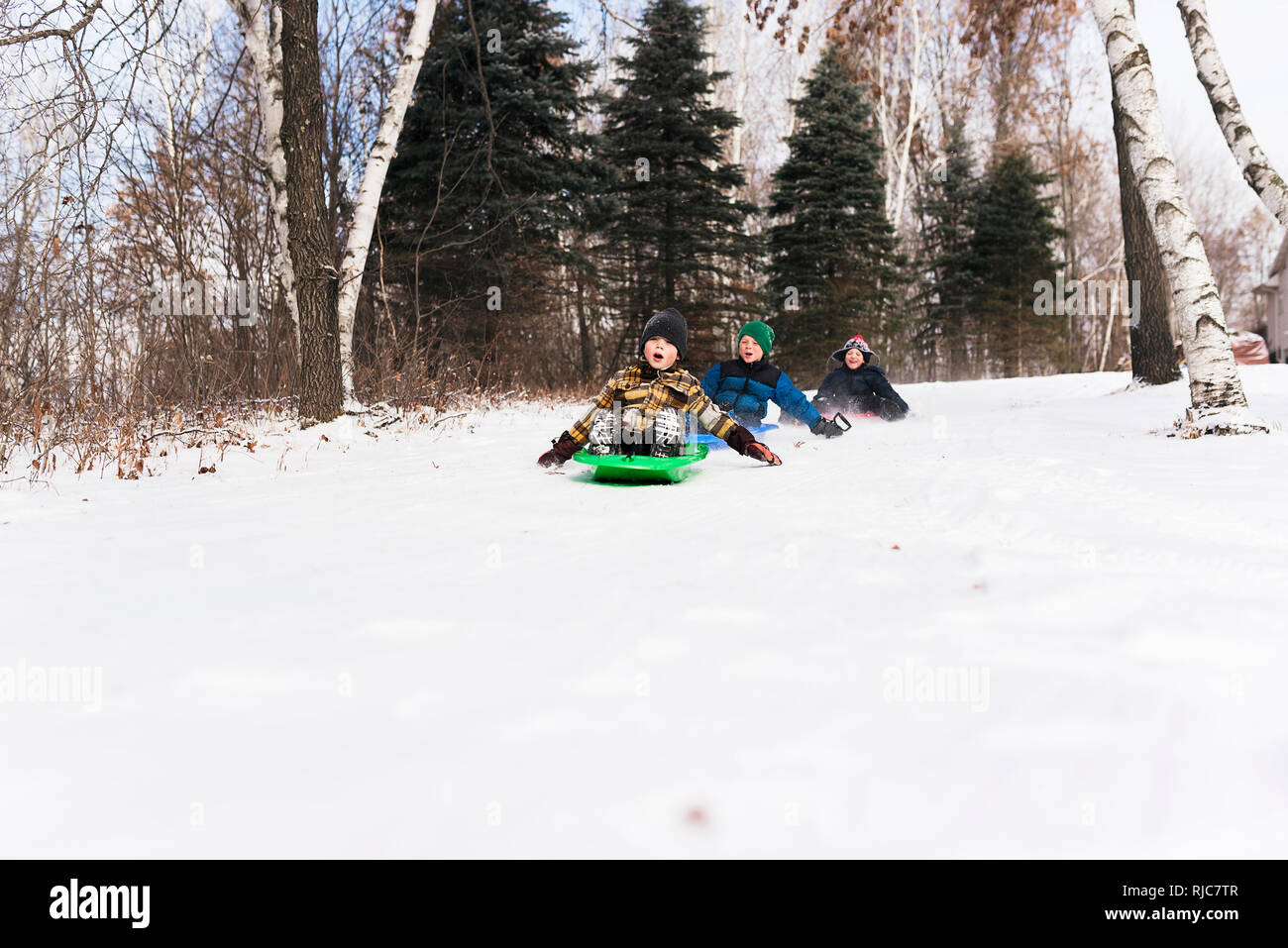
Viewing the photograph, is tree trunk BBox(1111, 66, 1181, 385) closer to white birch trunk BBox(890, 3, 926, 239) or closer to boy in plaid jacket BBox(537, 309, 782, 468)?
boy in plaid jacket BBox(537, 309, 782, 468)

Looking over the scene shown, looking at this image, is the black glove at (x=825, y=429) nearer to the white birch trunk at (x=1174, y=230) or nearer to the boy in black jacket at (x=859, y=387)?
the boy in black jacket at (x=859, y=387)

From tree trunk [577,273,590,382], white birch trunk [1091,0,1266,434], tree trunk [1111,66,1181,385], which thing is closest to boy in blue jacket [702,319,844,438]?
white birch trunk [1091,0,1266,434]

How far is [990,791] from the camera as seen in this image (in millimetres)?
1288

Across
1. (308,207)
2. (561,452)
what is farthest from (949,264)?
(561,452)

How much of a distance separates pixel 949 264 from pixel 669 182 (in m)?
11.1

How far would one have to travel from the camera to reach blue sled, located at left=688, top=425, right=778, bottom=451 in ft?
16.5

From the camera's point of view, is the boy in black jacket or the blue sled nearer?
the blue sled

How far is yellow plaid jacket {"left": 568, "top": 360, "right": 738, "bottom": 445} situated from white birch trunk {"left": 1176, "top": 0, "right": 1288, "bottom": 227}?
4758mm

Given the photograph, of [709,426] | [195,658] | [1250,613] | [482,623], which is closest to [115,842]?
[195,658]

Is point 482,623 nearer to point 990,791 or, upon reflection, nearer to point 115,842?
point 115,842

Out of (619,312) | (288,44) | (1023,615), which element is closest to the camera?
(1023,615)

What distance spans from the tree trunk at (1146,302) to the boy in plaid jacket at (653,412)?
5994mm

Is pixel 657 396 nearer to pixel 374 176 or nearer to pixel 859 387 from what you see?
pixel 374 176

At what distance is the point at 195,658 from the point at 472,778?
0.89 meters
